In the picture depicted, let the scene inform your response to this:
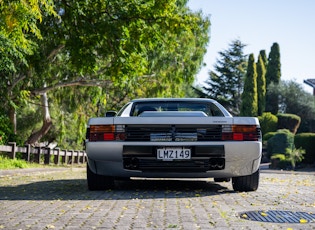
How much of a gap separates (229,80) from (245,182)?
212 ft

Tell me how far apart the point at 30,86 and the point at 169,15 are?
1008 centimetres

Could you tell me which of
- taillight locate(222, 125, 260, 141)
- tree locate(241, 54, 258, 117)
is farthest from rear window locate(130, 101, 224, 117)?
tree locate(241, 54, 258, 117)

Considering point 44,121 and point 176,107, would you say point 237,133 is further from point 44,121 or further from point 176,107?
point 44,121

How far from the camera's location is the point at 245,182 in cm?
912

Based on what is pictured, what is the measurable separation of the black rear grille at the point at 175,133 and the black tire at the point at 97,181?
880 mm

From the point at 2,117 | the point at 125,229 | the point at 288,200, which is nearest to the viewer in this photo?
the point at 125,229

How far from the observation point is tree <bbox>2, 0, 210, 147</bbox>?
17.1 metres

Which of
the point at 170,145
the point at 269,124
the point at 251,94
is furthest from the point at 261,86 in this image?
the point at 170,145

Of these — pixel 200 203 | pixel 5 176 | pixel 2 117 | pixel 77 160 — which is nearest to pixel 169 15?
pixel 5 176

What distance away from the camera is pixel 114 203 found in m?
7.35

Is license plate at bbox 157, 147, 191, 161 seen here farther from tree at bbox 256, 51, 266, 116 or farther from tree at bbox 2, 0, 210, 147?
tree at bbox 256, 51, 266, 116

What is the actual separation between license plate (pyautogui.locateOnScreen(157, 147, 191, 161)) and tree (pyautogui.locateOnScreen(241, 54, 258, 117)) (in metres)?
47.9

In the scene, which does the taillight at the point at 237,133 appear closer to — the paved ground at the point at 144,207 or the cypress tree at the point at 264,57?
the paved ground at the point at 144,207

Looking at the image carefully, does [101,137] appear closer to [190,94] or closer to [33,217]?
[33,217]
